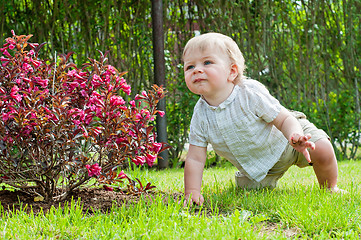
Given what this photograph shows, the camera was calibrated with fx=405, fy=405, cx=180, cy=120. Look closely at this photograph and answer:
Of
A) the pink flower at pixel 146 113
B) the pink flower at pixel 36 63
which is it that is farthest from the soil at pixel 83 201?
the pink flower at pixel 36 63

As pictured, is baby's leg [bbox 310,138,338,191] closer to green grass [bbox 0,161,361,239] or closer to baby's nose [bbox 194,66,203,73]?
green grass [bbox 0,161,361,239]

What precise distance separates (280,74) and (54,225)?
15.4ft

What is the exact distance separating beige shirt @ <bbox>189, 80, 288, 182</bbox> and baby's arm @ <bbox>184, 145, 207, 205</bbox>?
6 cm

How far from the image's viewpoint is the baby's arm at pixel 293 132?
2303mm

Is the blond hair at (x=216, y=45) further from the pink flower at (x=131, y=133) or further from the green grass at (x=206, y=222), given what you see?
the green grass at (x=206, y=222)

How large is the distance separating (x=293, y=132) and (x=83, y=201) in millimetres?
1420

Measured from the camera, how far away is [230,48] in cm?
272

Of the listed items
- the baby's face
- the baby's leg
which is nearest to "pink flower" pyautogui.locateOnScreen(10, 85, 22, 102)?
the baby's face

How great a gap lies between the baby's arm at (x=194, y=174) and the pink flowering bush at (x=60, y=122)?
0.83 feet

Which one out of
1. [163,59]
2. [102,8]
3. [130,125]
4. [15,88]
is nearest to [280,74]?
[163,59]

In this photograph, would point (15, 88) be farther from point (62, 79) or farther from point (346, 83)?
point (346, 83)

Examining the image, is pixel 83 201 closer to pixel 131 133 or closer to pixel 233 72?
pixel 131 133

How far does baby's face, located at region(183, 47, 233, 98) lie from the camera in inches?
104

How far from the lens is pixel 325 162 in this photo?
2852 mm
